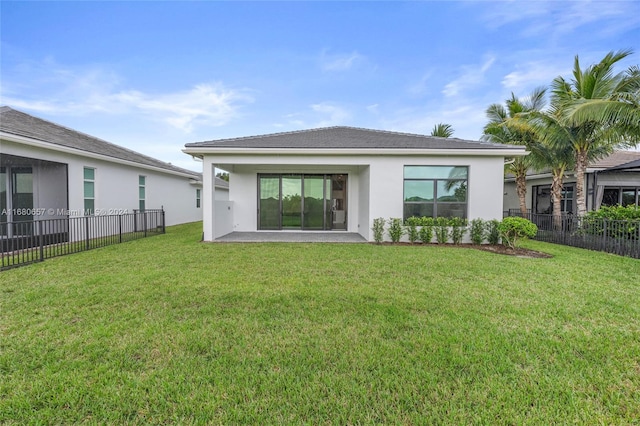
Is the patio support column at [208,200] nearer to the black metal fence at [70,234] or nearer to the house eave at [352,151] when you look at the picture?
the house eave at [352,151]

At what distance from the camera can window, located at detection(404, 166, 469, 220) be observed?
987 centimetres

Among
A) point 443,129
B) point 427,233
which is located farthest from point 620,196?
point 427,233

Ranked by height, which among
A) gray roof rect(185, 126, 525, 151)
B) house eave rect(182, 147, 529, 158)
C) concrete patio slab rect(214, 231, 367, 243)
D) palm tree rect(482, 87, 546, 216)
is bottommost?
concrete patio slab rect(214, 231, 367, 243)

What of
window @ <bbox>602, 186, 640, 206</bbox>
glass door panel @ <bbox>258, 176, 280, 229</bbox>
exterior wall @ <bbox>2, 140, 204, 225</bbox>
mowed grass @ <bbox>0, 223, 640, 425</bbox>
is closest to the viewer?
mowed grass @ <bbox>0, 223, 640, 425</bbox>

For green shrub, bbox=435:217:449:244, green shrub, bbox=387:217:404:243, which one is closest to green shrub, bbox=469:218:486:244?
green shrub, bbox=435:217:449:244

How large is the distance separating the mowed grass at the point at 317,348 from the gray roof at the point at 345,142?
5215 millimetres

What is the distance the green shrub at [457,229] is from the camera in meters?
9.61

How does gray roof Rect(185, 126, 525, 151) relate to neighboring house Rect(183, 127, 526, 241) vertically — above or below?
above

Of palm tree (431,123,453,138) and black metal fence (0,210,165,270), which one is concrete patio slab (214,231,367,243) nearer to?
black metal fence (0,210,165,270)

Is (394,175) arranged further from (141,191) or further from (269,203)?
(141,191)

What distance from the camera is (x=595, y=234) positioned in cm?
877

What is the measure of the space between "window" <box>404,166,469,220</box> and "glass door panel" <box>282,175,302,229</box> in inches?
180

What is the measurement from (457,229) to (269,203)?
7.51 metres

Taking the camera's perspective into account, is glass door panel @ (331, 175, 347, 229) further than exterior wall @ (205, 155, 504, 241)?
Yes
